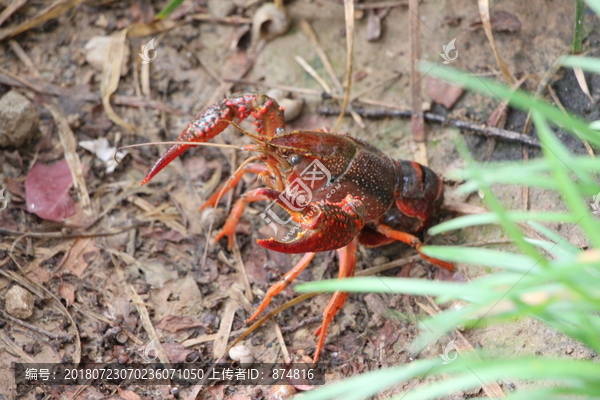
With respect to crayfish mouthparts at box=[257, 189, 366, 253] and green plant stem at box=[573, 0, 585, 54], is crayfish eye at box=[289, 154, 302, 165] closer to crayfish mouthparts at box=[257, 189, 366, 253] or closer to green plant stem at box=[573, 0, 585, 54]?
crayfish mouthparts at box=[257, 189, 366, 253]

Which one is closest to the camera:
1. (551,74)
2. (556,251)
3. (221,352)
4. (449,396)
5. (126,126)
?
(556,251)

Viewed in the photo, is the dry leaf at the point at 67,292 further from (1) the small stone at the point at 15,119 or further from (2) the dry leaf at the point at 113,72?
(2) the dry leaf at the point at 113,72

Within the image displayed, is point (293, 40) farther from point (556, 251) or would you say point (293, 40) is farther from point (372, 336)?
point (556, 251)

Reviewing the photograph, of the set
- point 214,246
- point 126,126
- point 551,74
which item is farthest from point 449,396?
point 126,126

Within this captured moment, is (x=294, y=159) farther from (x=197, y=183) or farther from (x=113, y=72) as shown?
(x=113, y=72)

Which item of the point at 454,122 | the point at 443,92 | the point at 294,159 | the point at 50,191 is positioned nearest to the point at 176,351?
the point at 294,159

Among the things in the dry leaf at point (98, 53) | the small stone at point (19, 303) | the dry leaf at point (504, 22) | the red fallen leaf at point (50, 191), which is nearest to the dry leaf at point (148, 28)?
the dry leaf at point (98, 53)
